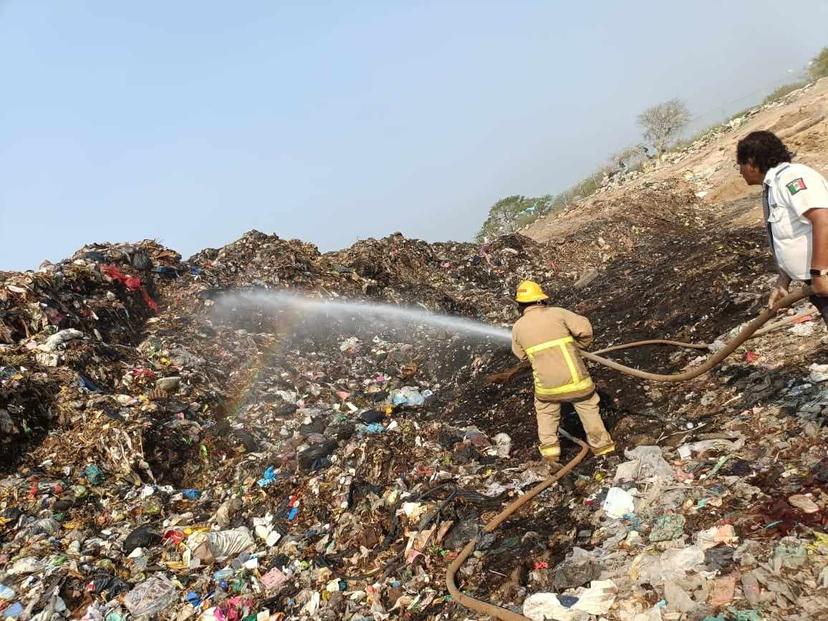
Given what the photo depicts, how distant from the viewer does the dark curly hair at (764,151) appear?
2.92m

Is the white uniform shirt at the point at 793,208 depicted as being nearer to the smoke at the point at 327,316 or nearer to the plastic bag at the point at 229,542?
the plastic bag at the point at 229,542

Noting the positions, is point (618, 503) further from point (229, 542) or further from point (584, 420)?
point (229, 542)

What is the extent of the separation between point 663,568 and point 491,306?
8252 millimetres

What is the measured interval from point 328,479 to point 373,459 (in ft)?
1.57

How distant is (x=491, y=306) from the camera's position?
35.9 ft

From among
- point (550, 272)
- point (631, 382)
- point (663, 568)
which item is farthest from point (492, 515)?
point (550, 272)

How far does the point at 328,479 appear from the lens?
5270 millimetres

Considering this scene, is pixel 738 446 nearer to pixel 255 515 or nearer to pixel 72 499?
pixel 255 515

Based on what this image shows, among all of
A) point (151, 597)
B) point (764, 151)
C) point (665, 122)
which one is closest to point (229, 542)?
point (151, 597)

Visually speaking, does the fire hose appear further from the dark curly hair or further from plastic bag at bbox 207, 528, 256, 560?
plastic bag at bbox 207, 528, 256, 560

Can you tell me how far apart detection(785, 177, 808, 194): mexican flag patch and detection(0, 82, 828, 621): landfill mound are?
5.23ft

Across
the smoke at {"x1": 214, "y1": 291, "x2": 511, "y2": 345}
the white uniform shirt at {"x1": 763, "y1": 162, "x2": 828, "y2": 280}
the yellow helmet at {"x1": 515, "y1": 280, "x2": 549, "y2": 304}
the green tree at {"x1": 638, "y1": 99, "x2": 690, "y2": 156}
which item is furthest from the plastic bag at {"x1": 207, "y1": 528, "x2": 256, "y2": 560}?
the green tree at {"x1": 638, "y1": 99, "x2": 690, "y2": 156}

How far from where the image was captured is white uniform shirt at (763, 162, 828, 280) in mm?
2715

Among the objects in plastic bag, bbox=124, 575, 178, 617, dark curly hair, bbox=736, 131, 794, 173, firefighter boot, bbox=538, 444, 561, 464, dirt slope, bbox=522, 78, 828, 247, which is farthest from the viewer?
dirt slope, bbox=522, 78, 828, 247
